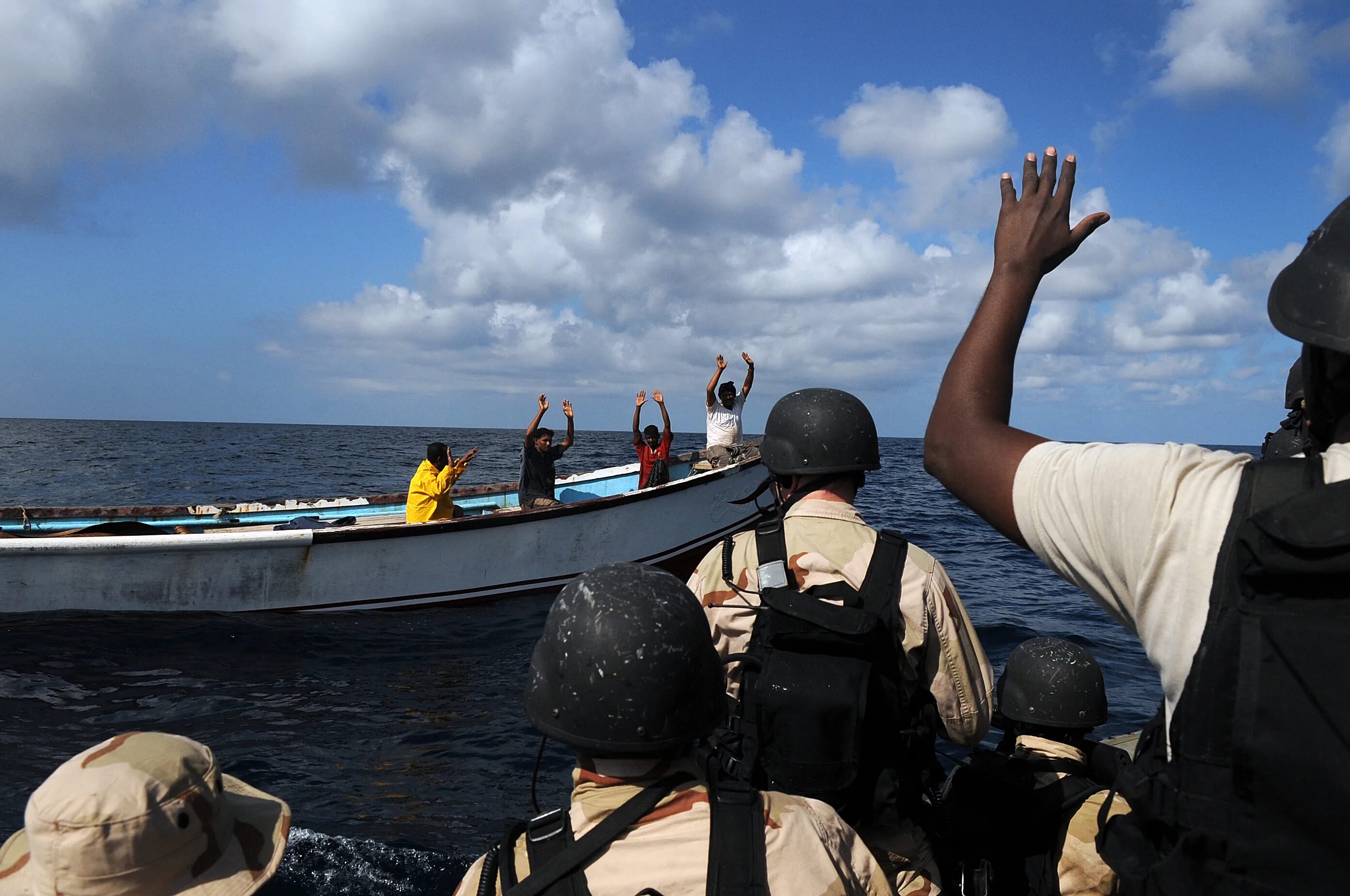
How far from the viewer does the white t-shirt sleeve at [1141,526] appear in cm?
130

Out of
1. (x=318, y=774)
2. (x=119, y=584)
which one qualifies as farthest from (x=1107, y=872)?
(x=119, y=584)

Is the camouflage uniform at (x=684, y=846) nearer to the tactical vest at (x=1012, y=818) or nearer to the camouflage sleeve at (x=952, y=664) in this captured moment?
the camouflage sleeve at (x=952, y=664)

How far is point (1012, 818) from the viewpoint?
3244 mm

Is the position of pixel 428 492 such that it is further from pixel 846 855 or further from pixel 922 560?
pixel 846 855

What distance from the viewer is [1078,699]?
359 centimetres

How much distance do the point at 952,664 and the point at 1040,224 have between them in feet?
5.22

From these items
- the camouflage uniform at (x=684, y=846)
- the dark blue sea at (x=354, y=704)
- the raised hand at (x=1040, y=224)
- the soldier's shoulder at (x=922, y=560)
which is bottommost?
the dark blue sea at (x=354, y=704)

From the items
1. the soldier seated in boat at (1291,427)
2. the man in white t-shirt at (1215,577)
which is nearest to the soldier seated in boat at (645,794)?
the man in white t-shirt at (1215,577)

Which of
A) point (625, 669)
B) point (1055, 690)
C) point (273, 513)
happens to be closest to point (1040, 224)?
point (625, 669)

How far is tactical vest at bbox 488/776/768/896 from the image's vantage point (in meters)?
1.71

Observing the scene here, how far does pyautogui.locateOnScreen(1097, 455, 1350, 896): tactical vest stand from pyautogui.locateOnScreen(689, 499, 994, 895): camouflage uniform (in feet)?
5.15

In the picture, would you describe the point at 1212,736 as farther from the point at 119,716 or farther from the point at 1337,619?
the point at 119,716

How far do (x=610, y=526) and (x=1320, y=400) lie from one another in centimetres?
1121

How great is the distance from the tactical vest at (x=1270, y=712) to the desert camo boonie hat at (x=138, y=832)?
6.48ft
